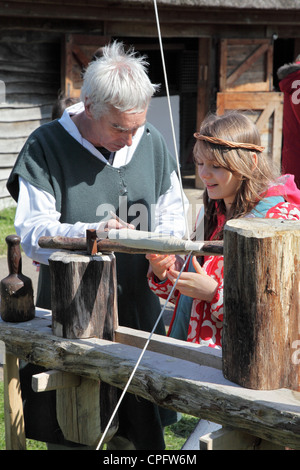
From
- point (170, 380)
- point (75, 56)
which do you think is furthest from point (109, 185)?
point (75, 56)

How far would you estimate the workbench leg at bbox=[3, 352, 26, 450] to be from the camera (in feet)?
6.72

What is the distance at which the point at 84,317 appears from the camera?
5.95ft

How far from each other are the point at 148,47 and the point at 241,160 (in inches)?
287

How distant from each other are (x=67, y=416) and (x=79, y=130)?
3.19 ft

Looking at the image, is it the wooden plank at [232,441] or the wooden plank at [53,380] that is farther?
the wooden plank at [53,380]

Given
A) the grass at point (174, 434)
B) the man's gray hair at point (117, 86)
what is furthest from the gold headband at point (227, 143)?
the grass at point (174, 434)

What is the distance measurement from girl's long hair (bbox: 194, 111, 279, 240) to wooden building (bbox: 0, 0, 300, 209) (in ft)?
15.9

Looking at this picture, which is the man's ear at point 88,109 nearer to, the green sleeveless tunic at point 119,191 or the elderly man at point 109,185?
the elderly man at point 109,185

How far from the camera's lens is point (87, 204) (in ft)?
7.47

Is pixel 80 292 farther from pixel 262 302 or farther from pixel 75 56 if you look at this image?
pixel 75 56

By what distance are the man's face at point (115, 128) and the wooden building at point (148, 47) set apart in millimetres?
4599

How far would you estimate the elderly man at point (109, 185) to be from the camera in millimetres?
2092

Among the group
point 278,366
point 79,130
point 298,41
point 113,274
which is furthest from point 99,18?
point 278,366
